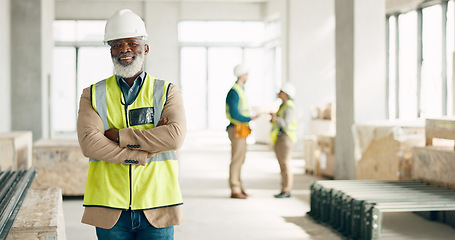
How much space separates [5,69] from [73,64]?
481 inches

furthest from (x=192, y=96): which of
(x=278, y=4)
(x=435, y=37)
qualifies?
(x=435, y=37)

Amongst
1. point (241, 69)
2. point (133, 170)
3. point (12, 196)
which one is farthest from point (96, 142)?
point (241, 69)

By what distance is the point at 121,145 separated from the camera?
8.93 feet

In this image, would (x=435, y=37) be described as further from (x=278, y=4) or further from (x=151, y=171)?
(x=151, y=171)

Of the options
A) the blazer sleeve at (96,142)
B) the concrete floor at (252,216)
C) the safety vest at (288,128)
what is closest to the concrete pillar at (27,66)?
the concrete floor at (252,216)

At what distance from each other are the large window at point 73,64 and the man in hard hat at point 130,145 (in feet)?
71.6

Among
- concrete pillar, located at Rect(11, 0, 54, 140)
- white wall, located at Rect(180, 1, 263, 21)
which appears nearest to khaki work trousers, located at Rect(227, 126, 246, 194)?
concrete pillar, located at Rect(11, 0, 54, 140)

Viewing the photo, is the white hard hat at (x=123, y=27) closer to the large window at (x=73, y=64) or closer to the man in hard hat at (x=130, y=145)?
the man in hard hat at (x=130, y=145)

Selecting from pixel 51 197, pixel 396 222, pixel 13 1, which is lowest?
pixel 396 222

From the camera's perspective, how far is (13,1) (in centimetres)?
1305

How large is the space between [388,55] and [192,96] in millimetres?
12233

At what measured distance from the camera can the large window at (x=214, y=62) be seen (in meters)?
25.3

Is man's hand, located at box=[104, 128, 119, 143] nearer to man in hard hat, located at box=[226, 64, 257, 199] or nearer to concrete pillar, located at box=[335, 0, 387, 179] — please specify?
man in hard hat, located at box=[226, 64, 257, 199]

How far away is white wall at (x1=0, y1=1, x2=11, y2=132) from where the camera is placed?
481 inches
